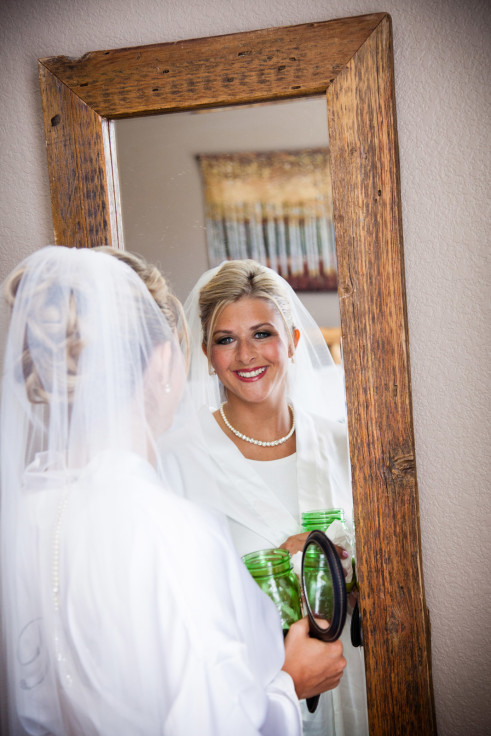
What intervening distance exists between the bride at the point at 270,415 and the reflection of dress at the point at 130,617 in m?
0.27

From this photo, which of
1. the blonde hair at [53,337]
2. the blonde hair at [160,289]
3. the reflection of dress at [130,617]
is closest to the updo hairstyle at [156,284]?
the blonde hair at [160,289]

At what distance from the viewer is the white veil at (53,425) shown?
0.91 m

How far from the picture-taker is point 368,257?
117cm

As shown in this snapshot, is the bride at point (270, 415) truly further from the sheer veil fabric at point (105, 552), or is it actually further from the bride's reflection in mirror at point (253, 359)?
the sheer veil fabric at point (105, 552)

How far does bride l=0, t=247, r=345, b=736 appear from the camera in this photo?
866 millimetres

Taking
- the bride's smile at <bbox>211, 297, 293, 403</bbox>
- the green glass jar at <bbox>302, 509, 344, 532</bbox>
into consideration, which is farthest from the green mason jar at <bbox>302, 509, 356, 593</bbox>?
the bride's smile at <bbox>211, 297, 293, 403</bbox>

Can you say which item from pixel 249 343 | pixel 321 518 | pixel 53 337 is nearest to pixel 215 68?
pixel 249 343

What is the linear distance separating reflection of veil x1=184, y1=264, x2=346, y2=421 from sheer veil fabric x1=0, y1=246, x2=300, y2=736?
0.14 meters

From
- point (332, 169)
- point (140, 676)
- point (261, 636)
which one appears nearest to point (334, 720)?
point (261, 636)

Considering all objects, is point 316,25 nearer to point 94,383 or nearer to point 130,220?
point 130,220

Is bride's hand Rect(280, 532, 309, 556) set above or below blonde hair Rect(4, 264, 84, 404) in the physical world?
below

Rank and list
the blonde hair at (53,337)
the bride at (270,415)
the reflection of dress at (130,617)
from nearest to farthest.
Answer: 1. the reflection of dress at (130,617)
2. the blonde hair at (53,337)
3. the bride at (270,415)

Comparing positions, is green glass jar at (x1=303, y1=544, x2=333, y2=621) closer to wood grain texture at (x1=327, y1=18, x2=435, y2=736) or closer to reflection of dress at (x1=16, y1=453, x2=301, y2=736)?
wood grain texture at (x1=327, y1=18, x2=435, y2=736)

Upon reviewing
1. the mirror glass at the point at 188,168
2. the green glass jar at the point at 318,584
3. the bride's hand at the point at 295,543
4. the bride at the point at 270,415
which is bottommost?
the green glass jar at the point at 318,584
